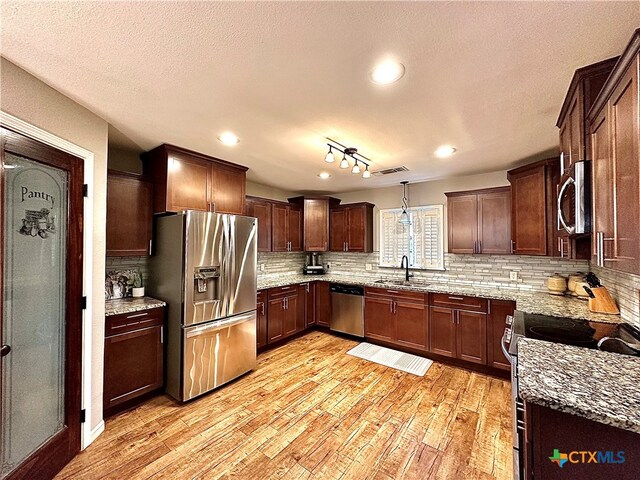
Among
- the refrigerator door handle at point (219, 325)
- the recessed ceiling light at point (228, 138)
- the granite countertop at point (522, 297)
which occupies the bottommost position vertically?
the refrigerator door handle at point (219, 325)

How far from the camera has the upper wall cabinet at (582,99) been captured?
1438 millimetres

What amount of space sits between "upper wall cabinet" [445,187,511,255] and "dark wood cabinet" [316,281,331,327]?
206cm

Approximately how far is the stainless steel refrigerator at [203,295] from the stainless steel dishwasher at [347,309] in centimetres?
165

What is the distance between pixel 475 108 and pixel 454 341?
269 centimetres

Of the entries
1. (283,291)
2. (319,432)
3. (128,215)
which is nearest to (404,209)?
(283,291)

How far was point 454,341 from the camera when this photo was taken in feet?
10.8

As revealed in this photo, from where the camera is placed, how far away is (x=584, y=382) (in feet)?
3.26

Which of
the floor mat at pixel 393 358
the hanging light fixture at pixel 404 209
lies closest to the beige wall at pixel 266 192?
the hanging light fixture at pixel 404 209

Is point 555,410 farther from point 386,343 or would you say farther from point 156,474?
point 386,343

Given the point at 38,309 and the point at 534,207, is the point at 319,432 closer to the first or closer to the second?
the point at 38,309

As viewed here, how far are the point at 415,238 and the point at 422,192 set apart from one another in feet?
2.48

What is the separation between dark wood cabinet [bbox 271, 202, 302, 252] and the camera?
433 centimetres

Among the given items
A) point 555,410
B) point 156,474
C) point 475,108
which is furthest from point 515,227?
point 156,474

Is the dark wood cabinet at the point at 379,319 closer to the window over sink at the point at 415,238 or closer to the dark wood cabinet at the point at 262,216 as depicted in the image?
the window over sink at the point at 415,238
